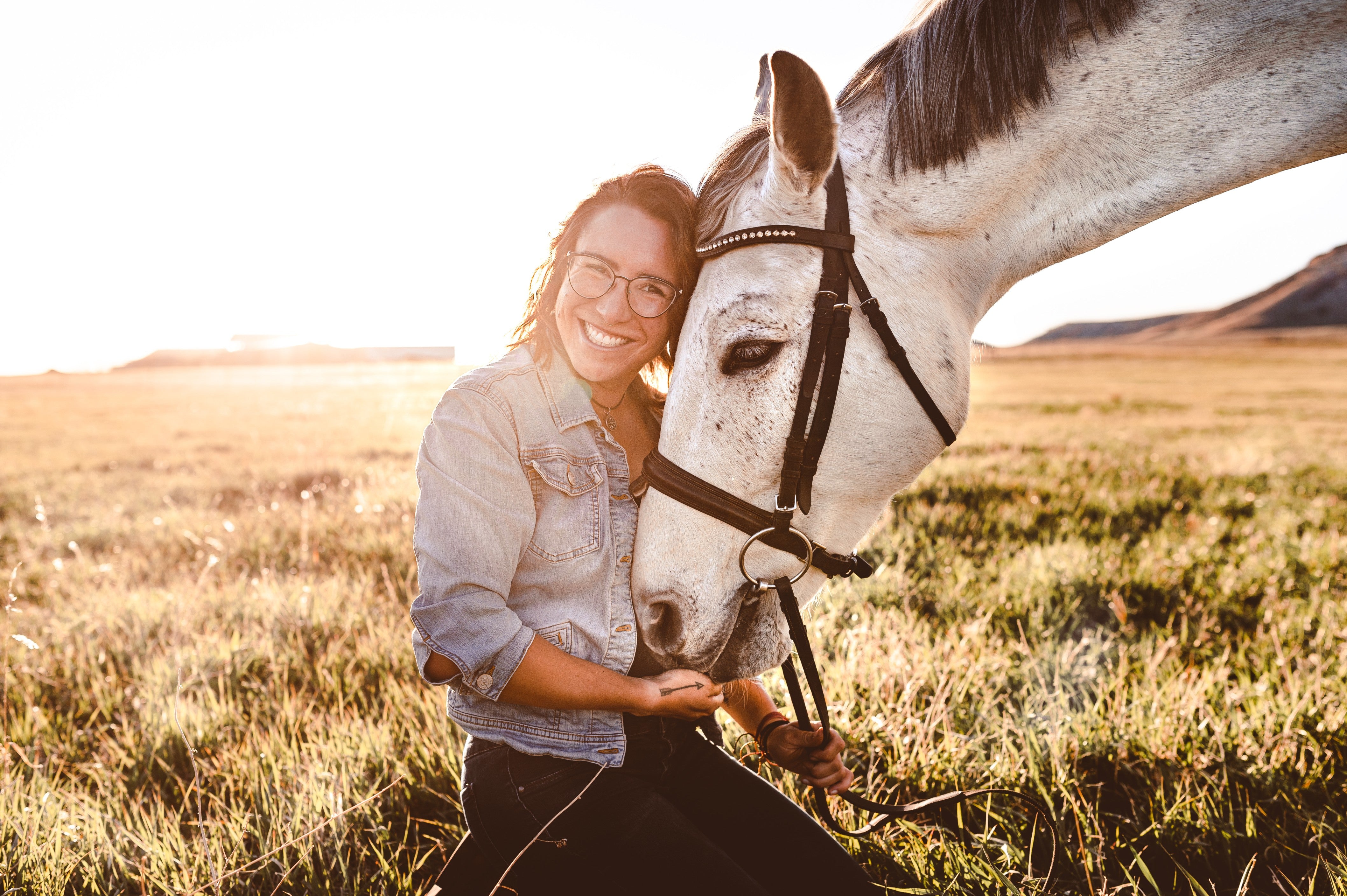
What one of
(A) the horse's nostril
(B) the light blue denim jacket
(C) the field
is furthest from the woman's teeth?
(C) the field

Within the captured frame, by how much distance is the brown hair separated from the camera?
204 centimetres

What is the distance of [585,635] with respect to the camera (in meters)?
1.82

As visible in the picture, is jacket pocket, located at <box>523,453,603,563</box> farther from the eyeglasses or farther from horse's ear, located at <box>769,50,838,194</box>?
horse's ear, located at <box>769,50,838,194</box>

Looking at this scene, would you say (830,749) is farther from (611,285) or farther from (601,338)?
(611,285)

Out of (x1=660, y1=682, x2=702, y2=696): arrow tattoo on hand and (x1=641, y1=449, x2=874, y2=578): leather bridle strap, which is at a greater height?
(x1=641, y1=449, x2=874, y2=578): leather bridle strap

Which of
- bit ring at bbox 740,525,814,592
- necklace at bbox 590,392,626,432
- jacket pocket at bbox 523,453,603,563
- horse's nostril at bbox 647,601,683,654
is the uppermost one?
necklace at bbox 590,392,626,432

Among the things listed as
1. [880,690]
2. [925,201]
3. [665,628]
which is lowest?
[880,690]

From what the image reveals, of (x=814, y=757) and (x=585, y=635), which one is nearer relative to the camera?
(x=585, y=635)

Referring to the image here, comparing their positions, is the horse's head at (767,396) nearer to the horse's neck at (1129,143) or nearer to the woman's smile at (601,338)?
the horse's neck at (1129,143)

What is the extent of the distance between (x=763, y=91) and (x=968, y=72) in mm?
747

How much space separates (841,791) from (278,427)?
19.4m

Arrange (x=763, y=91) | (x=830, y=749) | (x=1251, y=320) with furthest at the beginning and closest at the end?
(x=1251, y=320) < (x=763, y=91) < (x=830, y=749)

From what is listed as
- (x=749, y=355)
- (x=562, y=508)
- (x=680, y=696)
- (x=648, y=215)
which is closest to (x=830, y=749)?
(x=680, y=696)

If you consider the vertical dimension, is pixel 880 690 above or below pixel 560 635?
below
